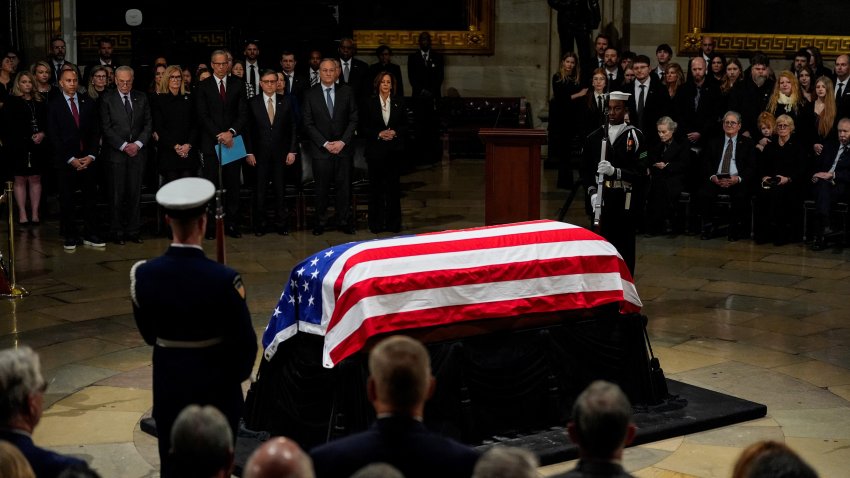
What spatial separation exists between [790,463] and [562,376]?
401cm

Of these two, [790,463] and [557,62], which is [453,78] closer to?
[557,62]

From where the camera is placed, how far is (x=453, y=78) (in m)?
20.3

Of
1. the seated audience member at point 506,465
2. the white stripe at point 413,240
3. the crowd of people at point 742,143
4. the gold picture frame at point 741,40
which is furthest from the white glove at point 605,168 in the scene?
the gold picture frame at point 741,40

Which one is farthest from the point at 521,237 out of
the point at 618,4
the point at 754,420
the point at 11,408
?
the point at 618,4

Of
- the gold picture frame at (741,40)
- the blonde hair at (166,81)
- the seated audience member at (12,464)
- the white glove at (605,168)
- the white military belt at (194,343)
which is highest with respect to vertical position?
the gold picture frame at (741,40)

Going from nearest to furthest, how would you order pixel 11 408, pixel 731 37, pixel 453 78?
1. pixel 11 408
2. pixel 731 37
3. pixel 453 78

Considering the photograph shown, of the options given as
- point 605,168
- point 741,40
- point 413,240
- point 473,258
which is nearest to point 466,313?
point 473,258

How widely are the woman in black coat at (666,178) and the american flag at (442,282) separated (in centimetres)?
617

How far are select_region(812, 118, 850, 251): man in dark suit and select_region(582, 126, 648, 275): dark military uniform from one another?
13.9ft

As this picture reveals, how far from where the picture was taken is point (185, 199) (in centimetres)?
525

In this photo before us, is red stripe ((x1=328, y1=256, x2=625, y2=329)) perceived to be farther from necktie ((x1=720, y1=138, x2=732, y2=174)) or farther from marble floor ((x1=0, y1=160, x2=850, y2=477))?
necktie ((x1=720, y1=138, x2=732, y2=174))

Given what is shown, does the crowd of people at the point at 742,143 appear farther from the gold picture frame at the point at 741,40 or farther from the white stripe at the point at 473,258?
the white stripe at the point at 473,258

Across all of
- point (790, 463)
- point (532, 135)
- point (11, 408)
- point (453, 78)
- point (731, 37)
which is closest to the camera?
point (790, 463)

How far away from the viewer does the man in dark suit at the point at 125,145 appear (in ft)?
42.5
